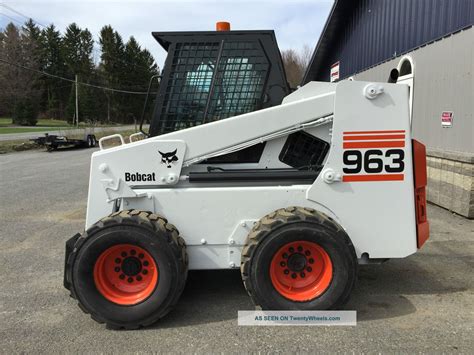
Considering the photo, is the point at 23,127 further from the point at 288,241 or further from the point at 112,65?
the point at 288,241

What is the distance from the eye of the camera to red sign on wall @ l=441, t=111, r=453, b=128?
7.57m

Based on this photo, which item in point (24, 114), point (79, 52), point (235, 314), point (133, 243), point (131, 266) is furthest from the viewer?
point (79, 52)

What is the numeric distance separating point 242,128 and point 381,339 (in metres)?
1.98

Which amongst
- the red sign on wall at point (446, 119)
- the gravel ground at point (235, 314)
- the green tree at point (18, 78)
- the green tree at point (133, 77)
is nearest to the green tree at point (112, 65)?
the green tree at point (133, 77)

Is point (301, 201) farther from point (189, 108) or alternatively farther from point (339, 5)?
point (339, 5)

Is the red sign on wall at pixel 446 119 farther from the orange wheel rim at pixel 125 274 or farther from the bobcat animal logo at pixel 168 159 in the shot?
the orange wheel rim at pixel 125 274

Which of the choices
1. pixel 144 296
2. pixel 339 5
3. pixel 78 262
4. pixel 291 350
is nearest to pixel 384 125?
pixel 291 350

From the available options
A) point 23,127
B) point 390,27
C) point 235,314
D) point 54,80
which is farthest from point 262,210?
point 54,80

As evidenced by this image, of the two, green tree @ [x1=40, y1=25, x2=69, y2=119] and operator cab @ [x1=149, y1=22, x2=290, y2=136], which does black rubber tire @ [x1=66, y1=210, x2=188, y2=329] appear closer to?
operator cab @ [x1=149, y1=22, x2=290, y2=136]

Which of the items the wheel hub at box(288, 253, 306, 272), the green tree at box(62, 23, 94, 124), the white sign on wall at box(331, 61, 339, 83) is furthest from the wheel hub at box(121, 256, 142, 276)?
the green tree at box(62, 23, 94, 124)

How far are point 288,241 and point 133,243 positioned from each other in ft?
4.00

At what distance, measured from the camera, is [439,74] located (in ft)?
26.2

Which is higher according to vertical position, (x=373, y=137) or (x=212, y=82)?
(x=212, y=82)

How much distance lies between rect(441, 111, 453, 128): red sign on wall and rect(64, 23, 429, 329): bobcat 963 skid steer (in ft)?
14.6
